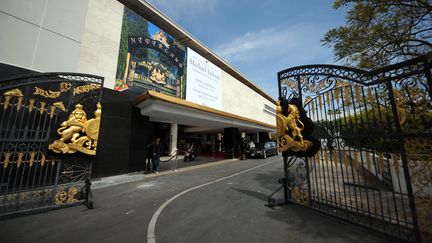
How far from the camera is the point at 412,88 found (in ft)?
9.00

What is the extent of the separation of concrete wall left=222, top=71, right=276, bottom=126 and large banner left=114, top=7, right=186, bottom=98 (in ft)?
25.0

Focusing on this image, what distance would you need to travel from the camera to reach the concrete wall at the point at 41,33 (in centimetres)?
592

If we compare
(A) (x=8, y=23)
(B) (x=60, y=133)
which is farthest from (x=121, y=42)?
(B) (x=60, y=133)

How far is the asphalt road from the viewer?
2.88 meters

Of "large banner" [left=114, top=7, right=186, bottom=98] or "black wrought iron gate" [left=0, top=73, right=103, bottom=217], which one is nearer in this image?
"black wrought iron gate" [left=0, top=73, right=103, bottom=217]

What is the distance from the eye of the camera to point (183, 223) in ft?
11.2

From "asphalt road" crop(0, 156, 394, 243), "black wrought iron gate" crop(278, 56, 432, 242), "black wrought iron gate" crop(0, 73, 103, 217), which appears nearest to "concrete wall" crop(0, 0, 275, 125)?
"black wrought iron gate" crop(0, 73, 103, 217)

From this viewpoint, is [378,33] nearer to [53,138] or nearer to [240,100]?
[53,138]

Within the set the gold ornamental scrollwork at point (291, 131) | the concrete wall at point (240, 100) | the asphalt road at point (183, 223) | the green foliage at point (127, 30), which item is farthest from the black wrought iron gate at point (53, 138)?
the concrete wall at point (240, 100)

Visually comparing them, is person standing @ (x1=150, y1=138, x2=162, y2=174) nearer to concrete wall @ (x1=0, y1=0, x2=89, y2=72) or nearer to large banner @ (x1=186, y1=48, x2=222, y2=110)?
concrete wall @ (x1=0, y1=0, x2=89, y2=72)

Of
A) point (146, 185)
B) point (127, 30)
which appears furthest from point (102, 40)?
point (146, 185)

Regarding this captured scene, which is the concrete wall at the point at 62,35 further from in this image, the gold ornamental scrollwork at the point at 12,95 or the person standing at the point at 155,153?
the person standing at the point at 155,153

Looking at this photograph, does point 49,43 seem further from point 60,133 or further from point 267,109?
point 267,109

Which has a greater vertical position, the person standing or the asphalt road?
the person standing
